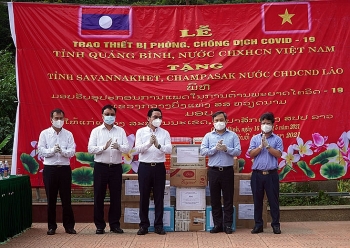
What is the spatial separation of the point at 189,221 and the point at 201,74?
7.30ft

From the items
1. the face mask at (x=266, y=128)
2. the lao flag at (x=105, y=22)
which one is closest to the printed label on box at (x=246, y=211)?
the face mask at (x=266, y=128)

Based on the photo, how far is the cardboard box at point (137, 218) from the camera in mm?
8609

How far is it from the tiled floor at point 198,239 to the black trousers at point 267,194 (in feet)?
0.68

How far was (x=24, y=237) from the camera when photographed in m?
8.03

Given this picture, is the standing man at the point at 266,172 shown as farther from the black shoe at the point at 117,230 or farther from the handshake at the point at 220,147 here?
the black shoe at the point at 117,230

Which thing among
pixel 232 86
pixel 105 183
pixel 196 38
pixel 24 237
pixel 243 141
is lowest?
pixel 24 237

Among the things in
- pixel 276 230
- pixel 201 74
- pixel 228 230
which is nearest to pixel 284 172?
pixel 276 230

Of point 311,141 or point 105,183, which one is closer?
point 105,183

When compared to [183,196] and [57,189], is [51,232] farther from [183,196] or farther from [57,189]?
[183,196]

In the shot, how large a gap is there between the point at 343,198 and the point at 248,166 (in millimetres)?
1728

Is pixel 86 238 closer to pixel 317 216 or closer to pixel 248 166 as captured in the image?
pixel 248 166

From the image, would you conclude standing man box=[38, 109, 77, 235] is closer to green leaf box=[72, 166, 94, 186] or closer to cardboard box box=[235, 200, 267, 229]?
green leaf box=[72, 166, 94, 186]

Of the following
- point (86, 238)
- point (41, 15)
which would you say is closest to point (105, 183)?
point (86, 238)

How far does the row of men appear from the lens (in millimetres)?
8227
